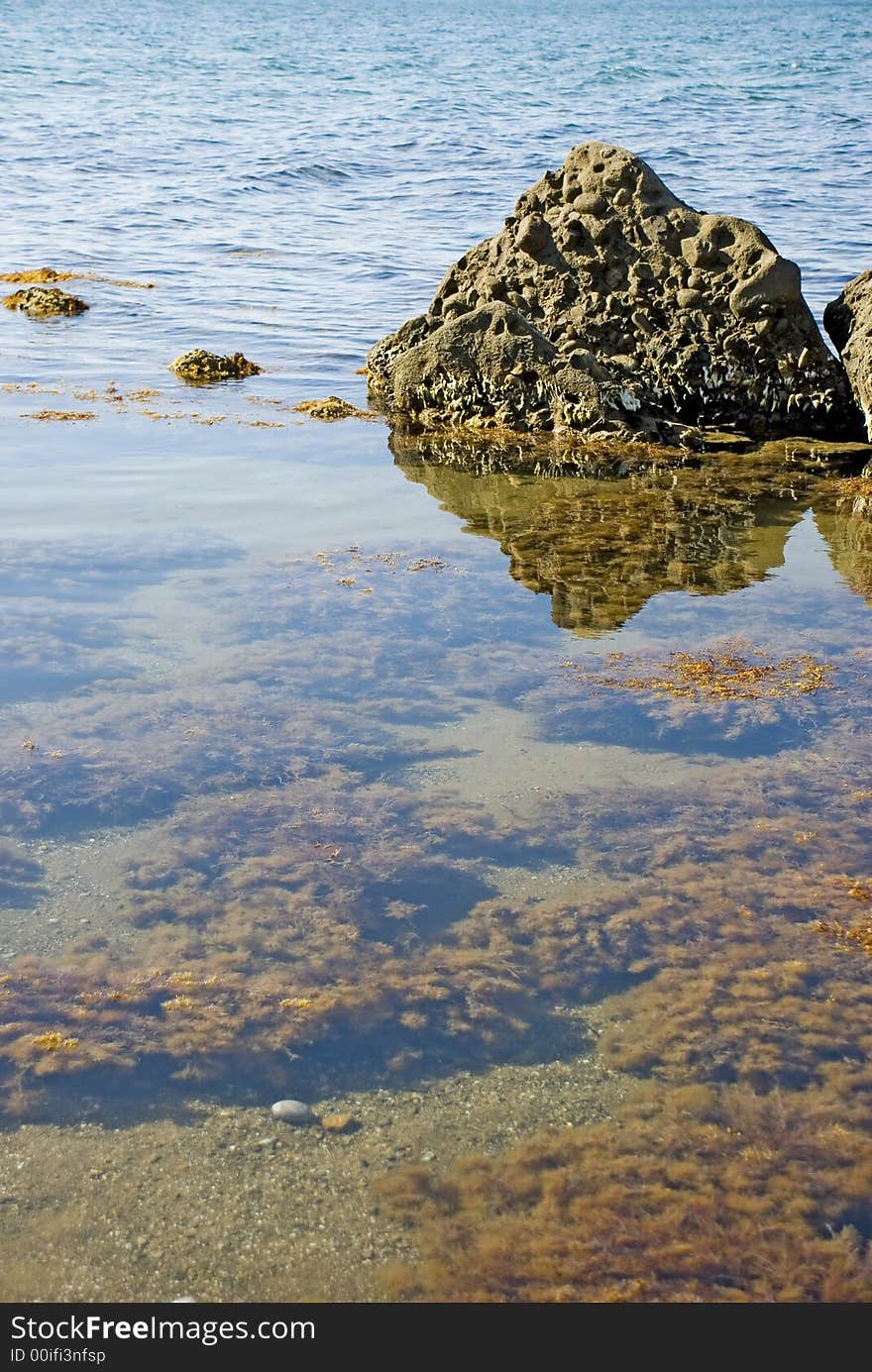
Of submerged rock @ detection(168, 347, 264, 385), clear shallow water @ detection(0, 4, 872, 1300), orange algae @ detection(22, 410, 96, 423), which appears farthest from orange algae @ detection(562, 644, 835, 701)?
submerged rock @ detection(168, 347, 264, 385)

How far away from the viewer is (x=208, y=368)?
1061 centimetres

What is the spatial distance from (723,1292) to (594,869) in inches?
58.3

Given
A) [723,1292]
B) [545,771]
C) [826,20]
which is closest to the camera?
[723,1292]

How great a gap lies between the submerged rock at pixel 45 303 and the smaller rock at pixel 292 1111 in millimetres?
11685

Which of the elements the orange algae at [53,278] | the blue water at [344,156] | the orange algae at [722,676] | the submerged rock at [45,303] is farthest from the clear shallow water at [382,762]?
the orange algae at [53,278]

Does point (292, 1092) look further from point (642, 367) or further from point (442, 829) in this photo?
point (642, 367)

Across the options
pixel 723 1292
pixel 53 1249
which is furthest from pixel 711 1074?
pixel 53 1249

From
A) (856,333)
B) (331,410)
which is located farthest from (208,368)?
(856,333)

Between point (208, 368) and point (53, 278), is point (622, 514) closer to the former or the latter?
point (208, 368)

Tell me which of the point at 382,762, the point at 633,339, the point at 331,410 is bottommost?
the point at 331,410

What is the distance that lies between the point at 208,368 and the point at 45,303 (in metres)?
3.57

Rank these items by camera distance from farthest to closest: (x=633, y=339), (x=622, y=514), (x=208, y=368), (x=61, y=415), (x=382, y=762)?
(x=208, y=368), (x=633, y=339), (x=61, y=415), (x=622, y=514), (x=382, y=762)

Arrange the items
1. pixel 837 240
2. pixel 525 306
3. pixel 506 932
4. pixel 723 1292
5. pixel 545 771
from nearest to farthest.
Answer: pixel 723 1292 < pixel 506 932 < pixel 545 771 < pixel 525 306 < pixel 837 240

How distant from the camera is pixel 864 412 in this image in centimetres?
895
